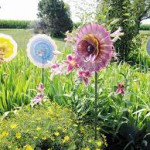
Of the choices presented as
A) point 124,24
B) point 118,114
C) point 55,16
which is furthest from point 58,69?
point 55,16

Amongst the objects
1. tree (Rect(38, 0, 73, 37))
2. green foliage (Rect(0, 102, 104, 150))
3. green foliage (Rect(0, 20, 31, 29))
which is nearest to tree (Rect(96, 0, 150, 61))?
green foliage (Rect(0, 102, 104, 150))

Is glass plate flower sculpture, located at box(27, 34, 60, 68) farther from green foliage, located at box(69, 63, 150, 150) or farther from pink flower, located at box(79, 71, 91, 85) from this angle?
pink flower, located at box(79, 71, 91, 85)

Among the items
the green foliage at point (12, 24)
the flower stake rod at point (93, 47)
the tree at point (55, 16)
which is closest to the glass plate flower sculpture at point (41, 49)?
the flower stake rod at point (93, 47)

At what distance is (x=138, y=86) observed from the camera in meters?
4.01

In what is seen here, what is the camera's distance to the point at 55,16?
917 inches

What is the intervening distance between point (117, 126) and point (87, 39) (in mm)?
1033

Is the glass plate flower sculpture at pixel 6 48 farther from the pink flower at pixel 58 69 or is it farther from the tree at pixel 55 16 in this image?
the tree at pixel 55 16

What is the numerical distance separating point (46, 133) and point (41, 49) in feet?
4.63

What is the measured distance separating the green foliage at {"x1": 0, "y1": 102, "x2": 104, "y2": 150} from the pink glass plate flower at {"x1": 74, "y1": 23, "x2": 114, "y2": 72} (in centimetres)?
47

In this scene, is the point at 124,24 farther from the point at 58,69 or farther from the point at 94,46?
the point at 94,46

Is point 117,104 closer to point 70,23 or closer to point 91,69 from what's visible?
point 91,69

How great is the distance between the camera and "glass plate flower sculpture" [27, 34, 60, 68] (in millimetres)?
3910

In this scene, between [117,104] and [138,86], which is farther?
[138,86]

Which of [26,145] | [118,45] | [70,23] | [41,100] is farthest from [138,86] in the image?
[70,23]
